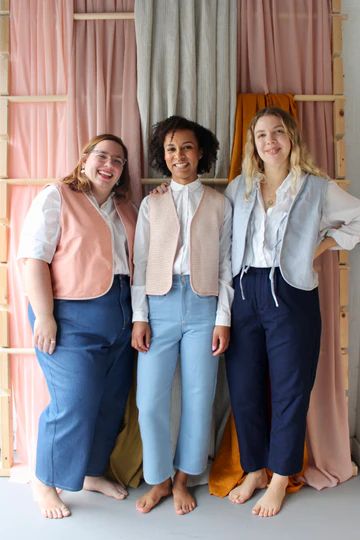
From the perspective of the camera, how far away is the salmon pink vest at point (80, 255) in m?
2.00

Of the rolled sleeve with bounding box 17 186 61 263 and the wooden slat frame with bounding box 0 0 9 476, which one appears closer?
the rolled sleeve with bounding box 17 186 61 263

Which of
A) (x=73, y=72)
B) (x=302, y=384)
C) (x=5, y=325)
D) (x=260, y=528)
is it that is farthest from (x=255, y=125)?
(x=260, y=528)

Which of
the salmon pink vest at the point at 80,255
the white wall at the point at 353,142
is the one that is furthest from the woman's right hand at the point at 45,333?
the white wall at the point at 353,142

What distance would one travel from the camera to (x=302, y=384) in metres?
2.03

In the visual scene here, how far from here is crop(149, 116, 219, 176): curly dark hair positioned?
2.13 m

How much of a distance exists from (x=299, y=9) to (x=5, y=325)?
213 centimetres

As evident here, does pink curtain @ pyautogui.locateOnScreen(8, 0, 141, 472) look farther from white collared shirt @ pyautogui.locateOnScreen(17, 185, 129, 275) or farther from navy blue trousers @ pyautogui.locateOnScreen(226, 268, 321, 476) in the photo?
navy blue trousers @ pyautogui.locateOnScreen(226, 268, 321, 476)

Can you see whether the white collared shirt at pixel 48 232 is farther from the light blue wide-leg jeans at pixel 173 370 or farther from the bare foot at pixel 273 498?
the bare foot at pixel 273 498

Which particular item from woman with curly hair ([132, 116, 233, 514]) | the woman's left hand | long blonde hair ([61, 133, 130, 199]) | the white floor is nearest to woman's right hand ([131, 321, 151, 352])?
woman with curly hair ([132, 116, 233, 514])

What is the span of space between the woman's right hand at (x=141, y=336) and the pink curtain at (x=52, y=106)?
0.64 metres

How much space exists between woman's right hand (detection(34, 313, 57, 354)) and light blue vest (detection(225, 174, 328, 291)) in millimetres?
810

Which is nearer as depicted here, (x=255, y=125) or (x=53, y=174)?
(x=255, y=125)

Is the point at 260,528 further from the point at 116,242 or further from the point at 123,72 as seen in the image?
the point at 123,72

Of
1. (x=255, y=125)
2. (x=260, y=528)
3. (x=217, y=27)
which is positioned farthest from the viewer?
(x=217, y=27)
